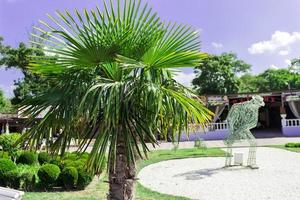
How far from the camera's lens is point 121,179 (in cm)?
411

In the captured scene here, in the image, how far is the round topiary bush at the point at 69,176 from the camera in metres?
7.78

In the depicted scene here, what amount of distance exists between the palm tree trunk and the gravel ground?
3.34 metres

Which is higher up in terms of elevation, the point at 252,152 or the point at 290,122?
the point at 290,122

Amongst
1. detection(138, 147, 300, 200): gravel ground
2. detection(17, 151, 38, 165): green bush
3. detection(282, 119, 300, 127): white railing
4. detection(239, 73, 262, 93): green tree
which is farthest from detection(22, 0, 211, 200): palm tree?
detection(239, 73, 262, 93): green tree

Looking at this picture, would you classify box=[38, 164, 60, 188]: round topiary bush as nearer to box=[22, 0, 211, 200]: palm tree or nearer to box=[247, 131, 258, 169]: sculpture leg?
box=[22, 0, 211, 200]: palm tree

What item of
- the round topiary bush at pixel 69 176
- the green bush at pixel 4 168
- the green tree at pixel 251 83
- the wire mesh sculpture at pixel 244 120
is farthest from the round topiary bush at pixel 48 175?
the green tree at pixel 251 83

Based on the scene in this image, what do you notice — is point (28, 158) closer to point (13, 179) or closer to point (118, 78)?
point (13, 179)

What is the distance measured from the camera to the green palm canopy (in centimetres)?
362

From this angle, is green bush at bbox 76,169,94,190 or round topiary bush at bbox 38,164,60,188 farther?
green bush at bbox 76,169,94,190

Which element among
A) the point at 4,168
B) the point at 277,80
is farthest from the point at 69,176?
the point at 277,80

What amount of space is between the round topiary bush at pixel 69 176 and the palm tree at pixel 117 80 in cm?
415

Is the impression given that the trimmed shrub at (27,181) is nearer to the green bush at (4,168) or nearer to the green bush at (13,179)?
the green bush at (13,179)

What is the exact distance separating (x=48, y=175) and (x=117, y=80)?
469cm

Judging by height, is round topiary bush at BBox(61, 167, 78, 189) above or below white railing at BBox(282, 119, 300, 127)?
below
